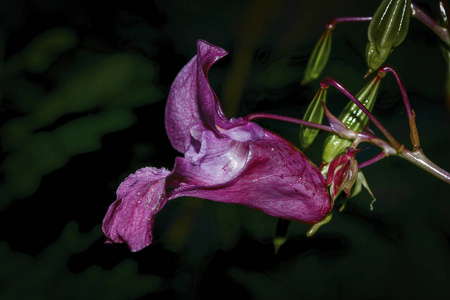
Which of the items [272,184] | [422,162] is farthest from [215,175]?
[422,162]

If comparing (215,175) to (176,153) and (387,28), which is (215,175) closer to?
(387,28)

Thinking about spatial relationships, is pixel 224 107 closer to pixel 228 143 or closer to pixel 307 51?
pixel 307 51

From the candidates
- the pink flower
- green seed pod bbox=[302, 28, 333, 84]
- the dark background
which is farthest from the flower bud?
the dark background

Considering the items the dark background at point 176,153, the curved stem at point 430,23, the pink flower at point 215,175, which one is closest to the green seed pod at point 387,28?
the curved stem at point 430,23

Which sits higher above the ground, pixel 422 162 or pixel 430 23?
pixel 430 23

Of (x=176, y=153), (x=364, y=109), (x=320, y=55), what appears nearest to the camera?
(x=364, y=109)
